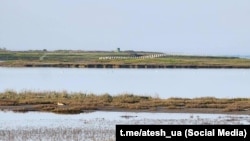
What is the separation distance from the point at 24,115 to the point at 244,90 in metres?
30.8

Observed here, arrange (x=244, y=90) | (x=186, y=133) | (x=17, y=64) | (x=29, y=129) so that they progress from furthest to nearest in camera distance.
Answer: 1. (x=17, y=64)
2. (x=244, y=90)
3. (x=29, y=129)
4. (x=186, y=133)

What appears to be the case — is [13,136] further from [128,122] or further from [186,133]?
[186,133]

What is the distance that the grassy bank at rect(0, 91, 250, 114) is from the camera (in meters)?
39.1

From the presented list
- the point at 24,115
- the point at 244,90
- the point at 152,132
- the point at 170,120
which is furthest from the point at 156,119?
the point at 244,90

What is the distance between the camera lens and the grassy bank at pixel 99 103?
39.1m

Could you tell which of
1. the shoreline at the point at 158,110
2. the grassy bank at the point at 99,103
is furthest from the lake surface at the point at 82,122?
the grassy bank at the point at 99,103

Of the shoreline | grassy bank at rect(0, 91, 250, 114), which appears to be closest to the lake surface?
the shoreline

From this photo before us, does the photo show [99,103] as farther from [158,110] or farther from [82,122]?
[82,122]

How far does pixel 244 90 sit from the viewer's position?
61188 millimetres

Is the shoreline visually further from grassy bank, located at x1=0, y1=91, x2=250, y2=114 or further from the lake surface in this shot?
the lake surface

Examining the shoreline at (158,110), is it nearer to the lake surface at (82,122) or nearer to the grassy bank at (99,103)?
the grassy bank at (99,103)

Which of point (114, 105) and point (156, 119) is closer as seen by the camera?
point (156, 119)

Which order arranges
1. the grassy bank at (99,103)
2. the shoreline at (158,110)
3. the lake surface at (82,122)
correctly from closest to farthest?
the lake surface at (82,122)
the shoreline at (158,110)
the grassy bank at (99,103)

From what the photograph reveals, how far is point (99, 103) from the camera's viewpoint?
41.4 m
